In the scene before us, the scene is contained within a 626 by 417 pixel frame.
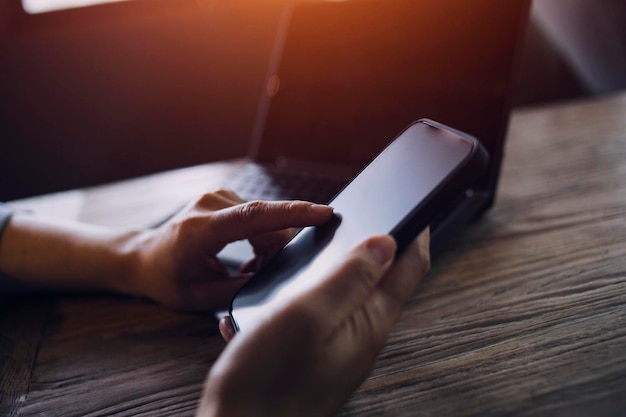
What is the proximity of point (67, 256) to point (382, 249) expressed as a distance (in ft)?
1.27

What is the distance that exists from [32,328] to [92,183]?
68 centimetres

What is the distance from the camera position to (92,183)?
114cm

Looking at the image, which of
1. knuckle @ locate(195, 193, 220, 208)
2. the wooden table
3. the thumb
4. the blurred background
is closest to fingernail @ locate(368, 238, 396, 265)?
the thumb

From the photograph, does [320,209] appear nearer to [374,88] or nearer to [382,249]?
[382,249]

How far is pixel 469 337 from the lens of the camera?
1.37 feet

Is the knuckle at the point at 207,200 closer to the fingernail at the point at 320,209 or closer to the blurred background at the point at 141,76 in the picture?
the fingernail at the point at 320,209

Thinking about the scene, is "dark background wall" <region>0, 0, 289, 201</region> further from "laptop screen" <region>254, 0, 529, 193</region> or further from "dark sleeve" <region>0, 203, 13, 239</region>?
"dark sleeve" <region>0, 203, 13, 239</region>

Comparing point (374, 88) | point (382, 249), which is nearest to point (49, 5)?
point (374, 88)

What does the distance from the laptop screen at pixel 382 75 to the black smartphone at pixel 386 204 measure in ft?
0.74

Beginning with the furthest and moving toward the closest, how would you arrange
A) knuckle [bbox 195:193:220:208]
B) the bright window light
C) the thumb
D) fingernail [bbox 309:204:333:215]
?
1. the bright window light
2. knuckle [bbox 195:193:220:208]
3. fingernail [bbox 309:204:333:215]
4. the thumb

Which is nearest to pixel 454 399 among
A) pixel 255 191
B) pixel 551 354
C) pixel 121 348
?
pixel 551 354

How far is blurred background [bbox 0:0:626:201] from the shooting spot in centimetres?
101

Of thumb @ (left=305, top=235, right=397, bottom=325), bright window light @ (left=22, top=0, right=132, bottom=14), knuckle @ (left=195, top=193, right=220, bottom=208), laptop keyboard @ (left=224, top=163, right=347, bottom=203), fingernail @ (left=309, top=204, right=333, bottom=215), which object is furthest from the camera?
bright window light @ (left=22, top=0, right=132, bottom=14)

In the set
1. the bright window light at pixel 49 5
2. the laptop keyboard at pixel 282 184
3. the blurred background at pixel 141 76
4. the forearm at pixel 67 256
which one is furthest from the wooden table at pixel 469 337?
the bright window light at pixel 49 5
